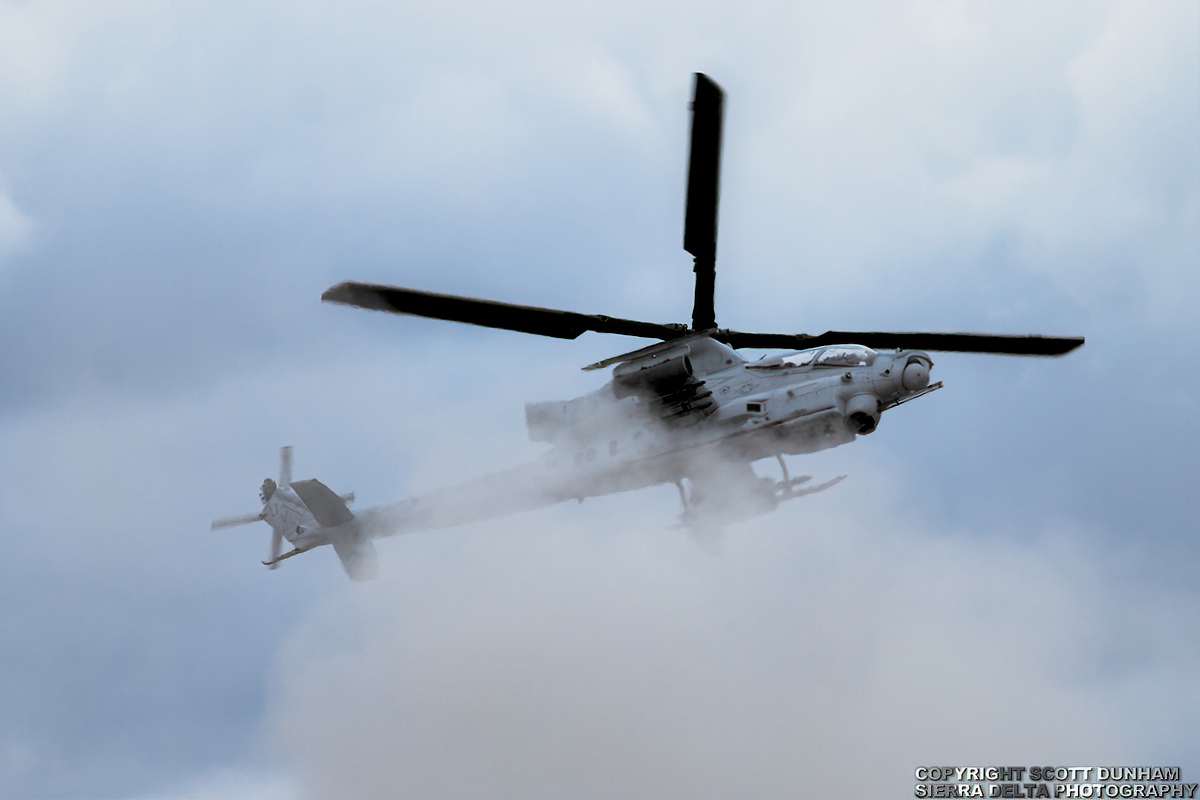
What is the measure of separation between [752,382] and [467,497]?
6136 mm

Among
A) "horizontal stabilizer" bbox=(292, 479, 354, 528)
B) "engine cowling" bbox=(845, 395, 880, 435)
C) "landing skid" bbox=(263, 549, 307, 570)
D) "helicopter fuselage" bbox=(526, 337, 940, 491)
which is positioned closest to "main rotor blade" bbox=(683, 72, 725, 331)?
"helicopter fuselage" bbox=(526, 337, 940, 491)

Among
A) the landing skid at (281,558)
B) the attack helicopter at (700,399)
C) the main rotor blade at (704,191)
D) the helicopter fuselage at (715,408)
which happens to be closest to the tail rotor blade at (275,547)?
the landing skid at (281,558)

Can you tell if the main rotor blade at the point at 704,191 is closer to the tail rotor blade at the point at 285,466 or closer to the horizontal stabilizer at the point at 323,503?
the horizontal stabilizer at the point at 323,503

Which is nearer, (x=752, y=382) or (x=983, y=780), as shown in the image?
(x=752, y=382)

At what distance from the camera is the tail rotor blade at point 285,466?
2767cm

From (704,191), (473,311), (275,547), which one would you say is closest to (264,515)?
(275,547)

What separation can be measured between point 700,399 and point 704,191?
433cm

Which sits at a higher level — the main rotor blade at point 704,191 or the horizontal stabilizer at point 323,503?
the main rotor blade at point 704,191

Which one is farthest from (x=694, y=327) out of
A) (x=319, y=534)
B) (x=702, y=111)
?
(x=319, y=534)

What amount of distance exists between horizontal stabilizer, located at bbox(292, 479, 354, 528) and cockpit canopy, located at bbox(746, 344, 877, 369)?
9.54 meters

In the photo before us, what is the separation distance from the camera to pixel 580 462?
2194cm

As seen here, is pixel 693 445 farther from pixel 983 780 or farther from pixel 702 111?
pixel 983 780

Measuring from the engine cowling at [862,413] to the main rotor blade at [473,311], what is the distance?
3.97 meters

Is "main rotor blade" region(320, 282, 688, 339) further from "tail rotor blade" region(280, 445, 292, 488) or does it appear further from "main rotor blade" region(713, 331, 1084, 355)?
"tail rotor blade" region(280, 445, 292, 488)
